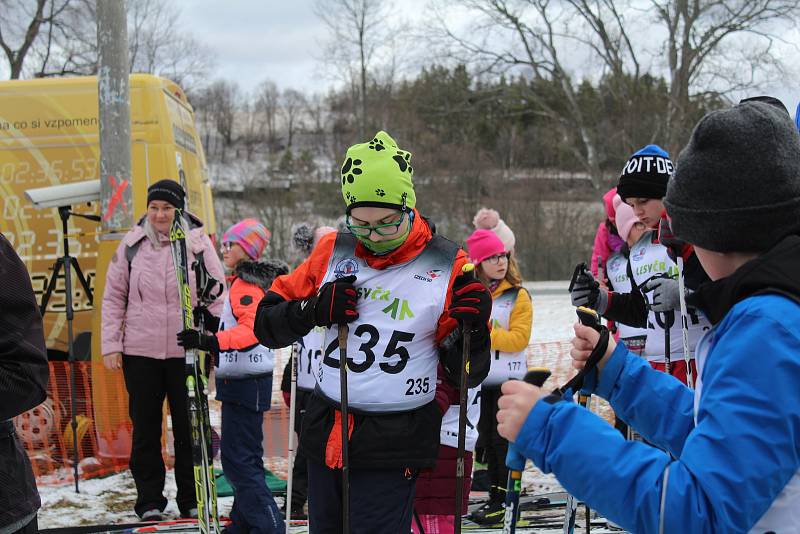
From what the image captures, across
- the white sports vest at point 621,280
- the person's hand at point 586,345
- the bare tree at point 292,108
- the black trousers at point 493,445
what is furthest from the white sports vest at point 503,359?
the bare tree at point 292,108

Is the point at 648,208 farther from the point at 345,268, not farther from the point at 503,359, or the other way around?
the point at 503,359

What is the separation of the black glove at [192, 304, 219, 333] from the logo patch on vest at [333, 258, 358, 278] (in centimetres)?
157

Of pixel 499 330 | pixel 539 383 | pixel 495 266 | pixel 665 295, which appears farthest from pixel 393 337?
pixel 495 266

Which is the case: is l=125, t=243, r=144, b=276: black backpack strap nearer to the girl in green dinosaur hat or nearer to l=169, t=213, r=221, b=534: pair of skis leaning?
l=169, t=213, r=221, b=534: pair of skis leaning

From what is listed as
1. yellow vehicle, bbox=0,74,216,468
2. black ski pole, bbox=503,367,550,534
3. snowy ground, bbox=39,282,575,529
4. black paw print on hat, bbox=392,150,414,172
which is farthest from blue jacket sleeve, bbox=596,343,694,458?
yellow vehicle, bbox=0,74,216,468

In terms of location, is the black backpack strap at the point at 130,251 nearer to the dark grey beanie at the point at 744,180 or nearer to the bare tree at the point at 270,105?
the dark grey beanie at the point at 744,180

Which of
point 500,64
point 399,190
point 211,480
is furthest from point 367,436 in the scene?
point 500,64

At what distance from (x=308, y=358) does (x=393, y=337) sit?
212 centimetres

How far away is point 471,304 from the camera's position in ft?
9.48

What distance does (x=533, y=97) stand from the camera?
26.4 meters

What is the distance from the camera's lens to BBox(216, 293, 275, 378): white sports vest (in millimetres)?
4738

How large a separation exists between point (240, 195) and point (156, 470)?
99.7ft

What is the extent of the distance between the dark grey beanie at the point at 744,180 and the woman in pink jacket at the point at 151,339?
414cm

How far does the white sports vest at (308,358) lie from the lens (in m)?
4.75
